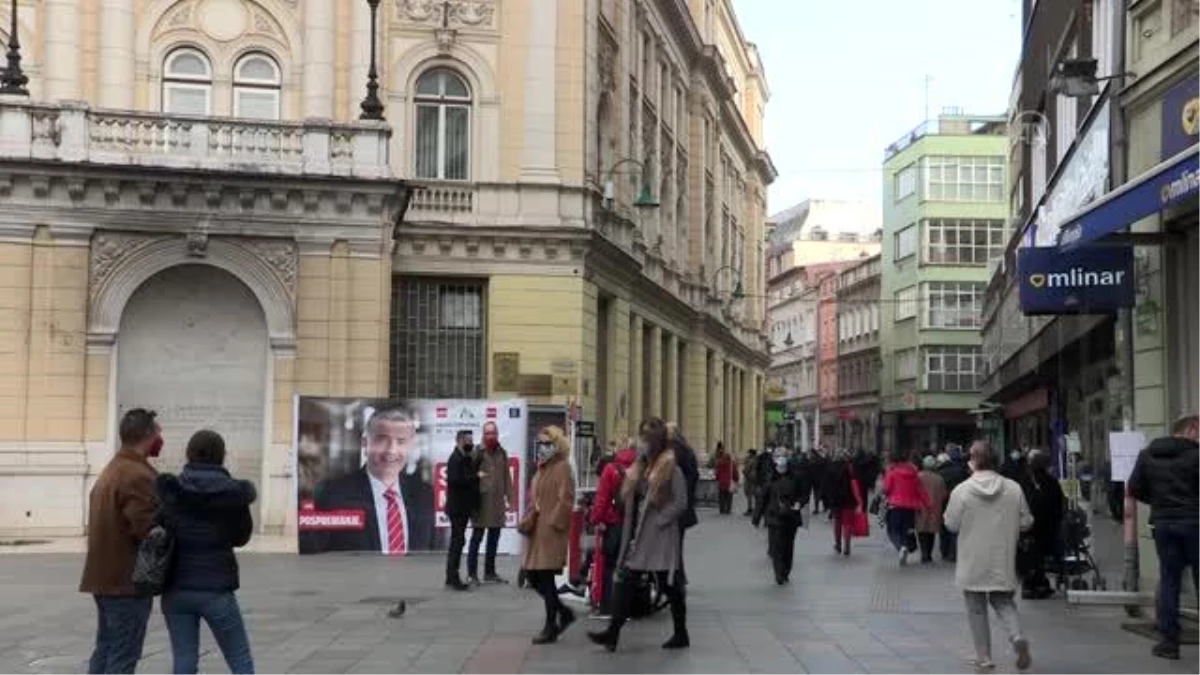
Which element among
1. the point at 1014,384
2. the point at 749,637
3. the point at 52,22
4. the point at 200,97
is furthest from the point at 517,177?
the point at 749,637

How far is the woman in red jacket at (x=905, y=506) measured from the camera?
21.4 metres

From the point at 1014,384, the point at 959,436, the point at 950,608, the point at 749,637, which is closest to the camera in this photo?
the point at 749,637

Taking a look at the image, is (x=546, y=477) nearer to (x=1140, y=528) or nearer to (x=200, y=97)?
(x=1140, y=528)

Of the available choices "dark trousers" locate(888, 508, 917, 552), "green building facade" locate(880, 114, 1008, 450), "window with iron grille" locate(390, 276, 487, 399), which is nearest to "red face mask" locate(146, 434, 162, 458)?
"dark trousers" locate(888, 508, 917, 552)

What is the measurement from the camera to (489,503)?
17.3 m

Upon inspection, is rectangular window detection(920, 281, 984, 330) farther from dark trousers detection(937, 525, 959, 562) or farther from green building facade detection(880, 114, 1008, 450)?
dark trousers detection(937, 525, 959, 562)

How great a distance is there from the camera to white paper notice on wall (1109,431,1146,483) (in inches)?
524

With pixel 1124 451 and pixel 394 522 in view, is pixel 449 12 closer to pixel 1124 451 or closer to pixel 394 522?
pixel 394 522

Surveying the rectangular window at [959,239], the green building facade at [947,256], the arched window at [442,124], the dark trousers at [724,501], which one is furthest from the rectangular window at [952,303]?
the arched window at [442,124]

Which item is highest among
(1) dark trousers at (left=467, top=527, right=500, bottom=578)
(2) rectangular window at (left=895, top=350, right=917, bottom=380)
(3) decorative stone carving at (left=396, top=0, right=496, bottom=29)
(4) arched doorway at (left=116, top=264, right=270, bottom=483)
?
(3) decorative stone carving at (left=396, top=0, right=496, bottom=29)

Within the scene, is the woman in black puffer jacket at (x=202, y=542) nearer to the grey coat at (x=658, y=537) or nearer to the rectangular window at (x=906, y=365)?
the grey coat at (x=658, y=537)

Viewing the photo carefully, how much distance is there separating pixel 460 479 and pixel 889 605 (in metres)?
5.13

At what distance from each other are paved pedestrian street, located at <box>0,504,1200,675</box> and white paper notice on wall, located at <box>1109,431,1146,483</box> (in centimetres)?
142

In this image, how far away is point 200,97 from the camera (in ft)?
102
